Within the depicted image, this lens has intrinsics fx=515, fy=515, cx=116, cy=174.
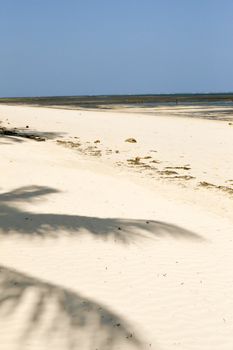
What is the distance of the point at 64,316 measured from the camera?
545 centimetres

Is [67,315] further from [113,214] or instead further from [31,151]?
[31,151]

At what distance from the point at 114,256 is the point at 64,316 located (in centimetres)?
196

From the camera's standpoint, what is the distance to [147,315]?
5625 mm

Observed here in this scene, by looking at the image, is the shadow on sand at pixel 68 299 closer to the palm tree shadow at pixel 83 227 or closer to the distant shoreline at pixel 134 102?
the palm tree shadow at pixel 83 227

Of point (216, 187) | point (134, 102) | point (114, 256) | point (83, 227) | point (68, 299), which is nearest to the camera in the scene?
point (68, 299)

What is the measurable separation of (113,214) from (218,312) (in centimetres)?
400

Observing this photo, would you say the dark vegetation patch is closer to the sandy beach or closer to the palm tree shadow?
the sandy beach

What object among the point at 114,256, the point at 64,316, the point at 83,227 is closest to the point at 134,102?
the point at 83,227

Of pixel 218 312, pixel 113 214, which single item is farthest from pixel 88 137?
pixel 218 312

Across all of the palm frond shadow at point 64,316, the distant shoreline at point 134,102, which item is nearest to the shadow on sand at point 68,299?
the palm frond shadow at point 64,316

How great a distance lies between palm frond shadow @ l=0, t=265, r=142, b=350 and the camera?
5023 mm

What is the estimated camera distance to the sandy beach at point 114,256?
5238 millimetres

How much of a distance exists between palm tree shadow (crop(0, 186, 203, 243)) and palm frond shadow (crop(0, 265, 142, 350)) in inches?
72.6

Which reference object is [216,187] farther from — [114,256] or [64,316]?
[64,316]
